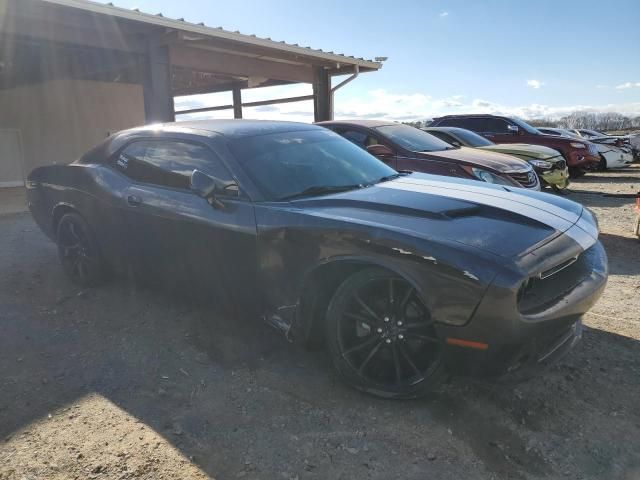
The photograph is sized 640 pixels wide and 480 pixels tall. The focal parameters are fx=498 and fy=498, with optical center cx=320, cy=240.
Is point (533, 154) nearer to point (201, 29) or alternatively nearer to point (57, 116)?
point (201, 29)

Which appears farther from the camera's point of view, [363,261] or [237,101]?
[237,101]

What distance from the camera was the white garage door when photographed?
42.8 feet

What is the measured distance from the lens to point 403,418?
8.51 feet

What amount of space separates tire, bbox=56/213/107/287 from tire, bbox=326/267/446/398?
8.33 feet

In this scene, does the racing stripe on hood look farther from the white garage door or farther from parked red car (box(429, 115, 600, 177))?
the white garage door

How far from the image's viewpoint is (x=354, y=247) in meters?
2.62

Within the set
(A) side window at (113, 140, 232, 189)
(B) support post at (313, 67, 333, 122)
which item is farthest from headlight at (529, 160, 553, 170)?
(A) side window at (113, 140, 232, 189)

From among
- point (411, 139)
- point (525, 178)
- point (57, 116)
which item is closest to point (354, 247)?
point (411, 139)

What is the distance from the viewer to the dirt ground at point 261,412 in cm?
226

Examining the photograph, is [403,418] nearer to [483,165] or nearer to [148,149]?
[148,149]

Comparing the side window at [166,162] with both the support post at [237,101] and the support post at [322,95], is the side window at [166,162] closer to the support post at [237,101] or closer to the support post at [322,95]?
the support post at [322,95]

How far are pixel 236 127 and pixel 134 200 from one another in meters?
0.97

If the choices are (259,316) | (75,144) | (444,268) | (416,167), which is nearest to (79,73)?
(75,144)

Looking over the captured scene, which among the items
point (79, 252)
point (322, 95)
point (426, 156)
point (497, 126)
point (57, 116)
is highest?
point (322, 95)
